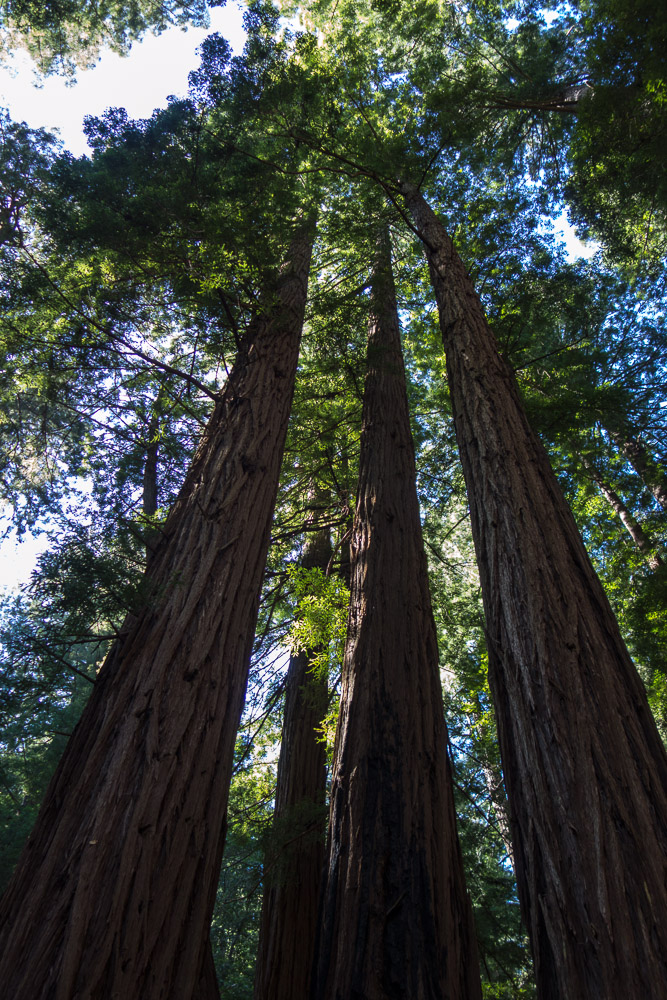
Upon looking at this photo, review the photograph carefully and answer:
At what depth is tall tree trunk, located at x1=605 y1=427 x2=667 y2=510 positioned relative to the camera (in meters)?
7.58

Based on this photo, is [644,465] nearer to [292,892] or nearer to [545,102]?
[545,102]

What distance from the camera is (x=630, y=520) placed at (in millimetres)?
8852

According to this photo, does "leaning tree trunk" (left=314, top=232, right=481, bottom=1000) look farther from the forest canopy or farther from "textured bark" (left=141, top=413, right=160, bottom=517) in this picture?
"textured bark" (left=141, top=413, right=160, bottom=517)

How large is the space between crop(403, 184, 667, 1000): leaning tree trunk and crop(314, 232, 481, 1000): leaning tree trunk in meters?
0.70

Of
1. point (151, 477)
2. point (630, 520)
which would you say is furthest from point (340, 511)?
point (630, 520)

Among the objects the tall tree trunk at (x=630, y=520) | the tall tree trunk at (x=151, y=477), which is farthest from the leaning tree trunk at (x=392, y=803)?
the tall tree trunk at (x=630, y=520)

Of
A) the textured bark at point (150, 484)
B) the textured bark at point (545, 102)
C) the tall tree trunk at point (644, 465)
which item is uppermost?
the textured bark at point (545, 102)

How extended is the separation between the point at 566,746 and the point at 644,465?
7.18 m

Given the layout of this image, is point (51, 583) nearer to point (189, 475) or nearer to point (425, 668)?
point (189, 475)

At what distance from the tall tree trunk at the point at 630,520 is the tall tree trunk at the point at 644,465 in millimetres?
552

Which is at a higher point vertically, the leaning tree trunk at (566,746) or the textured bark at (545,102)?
the textured bark at (545,102)

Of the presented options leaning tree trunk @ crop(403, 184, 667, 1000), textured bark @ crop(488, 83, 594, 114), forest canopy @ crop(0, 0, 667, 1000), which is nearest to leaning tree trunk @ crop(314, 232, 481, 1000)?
forest canopy @ crop(0, 0, 667, 1000)

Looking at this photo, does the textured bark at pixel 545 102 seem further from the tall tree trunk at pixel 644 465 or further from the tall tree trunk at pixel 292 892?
the tall tree trunk at pixel 292 892

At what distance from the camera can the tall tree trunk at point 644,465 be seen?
7.58 m
